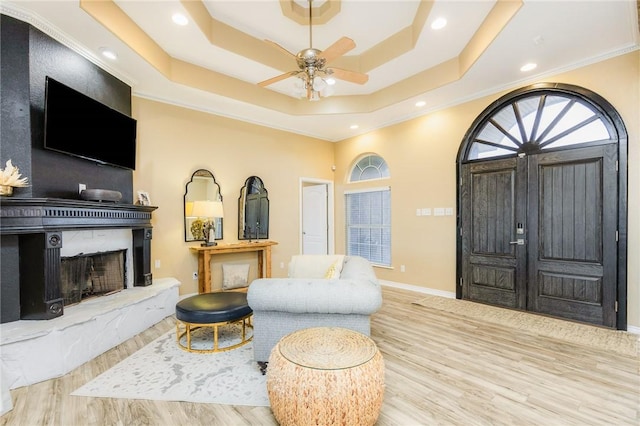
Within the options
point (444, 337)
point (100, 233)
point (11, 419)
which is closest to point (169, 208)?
point (100, 233)

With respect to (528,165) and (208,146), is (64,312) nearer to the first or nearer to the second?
(208,146)

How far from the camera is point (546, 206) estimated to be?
3723 millimetres

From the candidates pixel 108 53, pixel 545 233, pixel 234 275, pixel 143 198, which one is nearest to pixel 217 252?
pixel 234 275

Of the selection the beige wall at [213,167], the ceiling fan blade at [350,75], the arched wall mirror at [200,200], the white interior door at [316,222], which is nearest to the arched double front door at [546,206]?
the ceiling fan blade at [350,75]

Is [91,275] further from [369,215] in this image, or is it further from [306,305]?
[369,215]

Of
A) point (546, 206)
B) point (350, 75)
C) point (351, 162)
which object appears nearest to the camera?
point (350, 75)

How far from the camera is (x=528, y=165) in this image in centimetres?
385

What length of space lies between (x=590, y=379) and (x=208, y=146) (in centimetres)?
523

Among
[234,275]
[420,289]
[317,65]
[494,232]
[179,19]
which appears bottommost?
[420,289]

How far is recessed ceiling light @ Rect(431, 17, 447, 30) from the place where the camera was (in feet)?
10.3

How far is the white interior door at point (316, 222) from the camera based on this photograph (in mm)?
6621

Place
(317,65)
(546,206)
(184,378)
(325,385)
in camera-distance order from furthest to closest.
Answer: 1. (546,206)
2. (317,65)
3. (184,378)
4. (325,385)

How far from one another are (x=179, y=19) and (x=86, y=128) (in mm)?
1497

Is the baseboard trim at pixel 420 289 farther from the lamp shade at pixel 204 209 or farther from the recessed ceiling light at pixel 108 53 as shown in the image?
the recessed ceiling light at pixel 108 53
